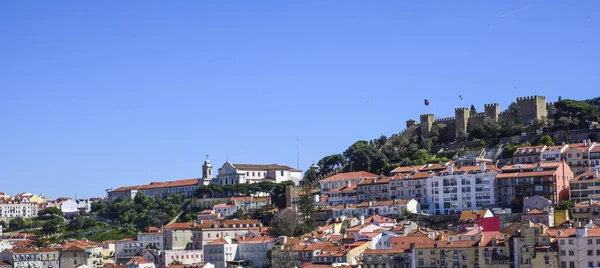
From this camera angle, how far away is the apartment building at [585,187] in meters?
66.5

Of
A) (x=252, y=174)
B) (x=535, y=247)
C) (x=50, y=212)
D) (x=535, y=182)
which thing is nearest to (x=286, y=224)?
(x=535, y=182)

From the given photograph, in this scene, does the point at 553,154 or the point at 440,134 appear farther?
the point at 440,134

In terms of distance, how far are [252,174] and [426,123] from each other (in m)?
21.6

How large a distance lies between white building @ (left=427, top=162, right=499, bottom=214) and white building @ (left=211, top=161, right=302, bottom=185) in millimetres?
31756

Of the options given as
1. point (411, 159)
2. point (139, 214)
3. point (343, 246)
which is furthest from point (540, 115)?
point (139, 214)

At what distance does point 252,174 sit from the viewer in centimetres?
10562

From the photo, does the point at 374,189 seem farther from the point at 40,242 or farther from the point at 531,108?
the point at 40,242

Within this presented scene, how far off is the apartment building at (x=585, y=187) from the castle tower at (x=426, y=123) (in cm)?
2409

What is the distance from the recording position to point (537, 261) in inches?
2121

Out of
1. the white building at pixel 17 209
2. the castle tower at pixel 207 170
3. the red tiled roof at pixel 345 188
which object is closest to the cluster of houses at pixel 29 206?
the white building at pixel 17 209

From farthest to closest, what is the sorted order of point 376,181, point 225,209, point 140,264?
point 225,209 → point 376,181 → point 140,264

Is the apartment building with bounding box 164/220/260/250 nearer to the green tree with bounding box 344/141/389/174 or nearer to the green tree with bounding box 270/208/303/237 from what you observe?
the green tree with bounding box 270/208/303/237

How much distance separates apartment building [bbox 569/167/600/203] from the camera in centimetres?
6650

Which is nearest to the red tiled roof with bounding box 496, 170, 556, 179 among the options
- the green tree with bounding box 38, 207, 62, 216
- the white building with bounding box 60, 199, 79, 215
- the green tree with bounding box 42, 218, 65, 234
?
the green tree with bounding box 42, 218, 65, 234
